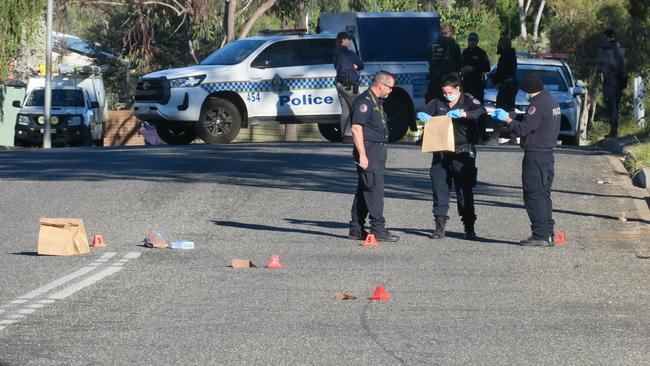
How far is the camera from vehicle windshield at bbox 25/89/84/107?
4075 centimetres

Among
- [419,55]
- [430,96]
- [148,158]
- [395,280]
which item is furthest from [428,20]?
[395,280]

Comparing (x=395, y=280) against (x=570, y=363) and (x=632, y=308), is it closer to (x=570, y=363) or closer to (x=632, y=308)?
(x=632, y=308)

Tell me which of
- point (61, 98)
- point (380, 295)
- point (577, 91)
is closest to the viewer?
point (380, 295)

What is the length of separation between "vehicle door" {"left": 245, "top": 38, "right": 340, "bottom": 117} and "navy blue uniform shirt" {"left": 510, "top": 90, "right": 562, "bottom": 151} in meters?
11.1

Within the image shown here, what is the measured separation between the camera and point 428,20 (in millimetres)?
24750

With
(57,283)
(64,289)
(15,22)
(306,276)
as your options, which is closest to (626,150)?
(306,276)

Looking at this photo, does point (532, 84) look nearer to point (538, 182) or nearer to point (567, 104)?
point (538, 182)

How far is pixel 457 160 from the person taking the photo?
13.7 m

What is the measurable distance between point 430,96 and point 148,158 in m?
4.89

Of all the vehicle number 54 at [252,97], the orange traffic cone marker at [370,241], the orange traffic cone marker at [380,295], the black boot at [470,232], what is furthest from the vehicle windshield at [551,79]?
the orange traffic cone marker at [380,295]

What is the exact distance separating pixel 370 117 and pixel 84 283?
3.97 metres

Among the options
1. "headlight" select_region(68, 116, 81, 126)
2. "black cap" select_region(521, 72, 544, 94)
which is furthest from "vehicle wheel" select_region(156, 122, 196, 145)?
"headlight" select_region(68, 116, 81, 126)

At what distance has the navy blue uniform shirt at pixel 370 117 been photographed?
43.7 ft

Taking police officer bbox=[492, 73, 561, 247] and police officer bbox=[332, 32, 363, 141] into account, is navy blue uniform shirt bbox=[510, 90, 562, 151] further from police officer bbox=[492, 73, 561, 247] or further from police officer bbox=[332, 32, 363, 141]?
police officer bbox=[332, 32, 363, 141]
